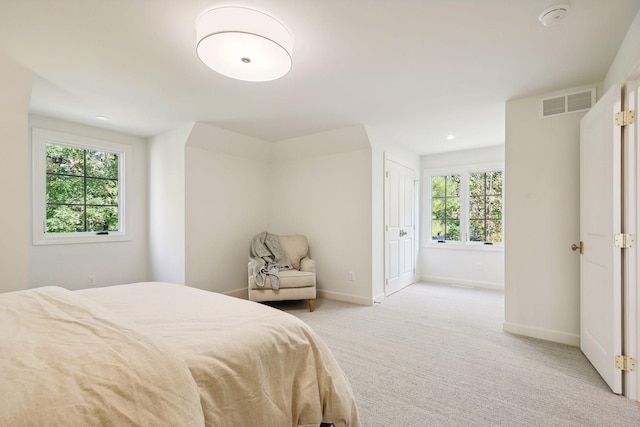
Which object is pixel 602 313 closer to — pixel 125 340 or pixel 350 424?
pixel 350 424

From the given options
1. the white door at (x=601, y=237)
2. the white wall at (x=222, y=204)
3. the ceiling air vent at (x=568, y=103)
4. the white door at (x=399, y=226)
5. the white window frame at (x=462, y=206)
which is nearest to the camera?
the white door at (x=601, y=237)

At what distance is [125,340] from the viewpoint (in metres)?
0.97

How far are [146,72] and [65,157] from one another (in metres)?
2.30

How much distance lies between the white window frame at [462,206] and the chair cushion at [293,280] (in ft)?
9.20

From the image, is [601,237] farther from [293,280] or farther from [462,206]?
[462,206]

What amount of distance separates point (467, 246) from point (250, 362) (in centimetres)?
484

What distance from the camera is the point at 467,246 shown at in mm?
5059

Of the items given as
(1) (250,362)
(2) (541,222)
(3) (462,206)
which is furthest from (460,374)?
(3) (462,206)

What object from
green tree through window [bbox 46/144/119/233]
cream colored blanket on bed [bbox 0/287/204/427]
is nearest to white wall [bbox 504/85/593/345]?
cream colored blanket on bed [bbox 0/287/204/427]

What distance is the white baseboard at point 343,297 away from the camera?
397 cm

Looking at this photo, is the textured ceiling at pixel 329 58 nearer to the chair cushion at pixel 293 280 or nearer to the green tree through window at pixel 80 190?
the green tree through window at pixel 80 190

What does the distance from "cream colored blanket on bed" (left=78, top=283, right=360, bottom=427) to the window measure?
4.51m

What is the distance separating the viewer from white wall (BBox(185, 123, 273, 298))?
12.6 feet

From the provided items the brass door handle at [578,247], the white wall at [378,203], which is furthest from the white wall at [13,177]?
the brass door handle at [578,247]
